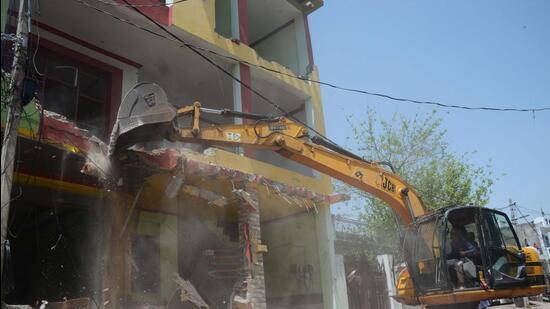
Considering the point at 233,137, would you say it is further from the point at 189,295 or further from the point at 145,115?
the point at 189,295

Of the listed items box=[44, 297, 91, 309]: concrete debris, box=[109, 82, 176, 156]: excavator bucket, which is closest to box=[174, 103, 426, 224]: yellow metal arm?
box=[109, 82, 176, 156]: excavator bucket

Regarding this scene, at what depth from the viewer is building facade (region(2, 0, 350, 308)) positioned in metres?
8.39

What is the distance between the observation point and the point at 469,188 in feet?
64.2

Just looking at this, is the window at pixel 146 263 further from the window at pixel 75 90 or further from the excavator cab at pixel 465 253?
the excavator cab at pixel 465 253

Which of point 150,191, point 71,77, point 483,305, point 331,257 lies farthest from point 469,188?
point 71,77

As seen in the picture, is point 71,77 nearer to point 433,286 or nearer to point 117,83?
point 117,83

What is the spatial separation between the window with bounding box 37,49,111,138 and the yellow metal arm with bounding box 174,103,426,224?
181 inches

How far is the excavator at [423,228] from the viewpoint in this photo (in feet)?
23.7

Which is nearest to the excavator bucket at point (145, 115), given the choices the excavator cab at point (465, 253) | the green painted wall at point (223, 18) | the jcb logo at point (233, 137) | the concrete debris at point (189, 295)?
the jcb logo at point (233, 137)

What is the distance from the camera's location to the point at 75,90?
10.7 m

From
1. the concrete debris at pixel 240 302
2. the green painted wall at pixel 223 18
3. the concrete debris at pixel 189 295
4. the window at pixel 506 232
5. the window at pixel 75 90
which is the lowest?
the concrete debris at pixel 240 302

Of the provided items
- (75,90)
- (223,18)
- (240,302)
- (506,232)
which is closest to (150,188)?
(75,90)

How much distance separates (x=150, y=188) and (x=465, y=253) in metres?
6.63

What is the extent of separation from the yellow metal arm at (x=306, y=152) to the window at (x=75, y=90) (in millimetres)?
4604
